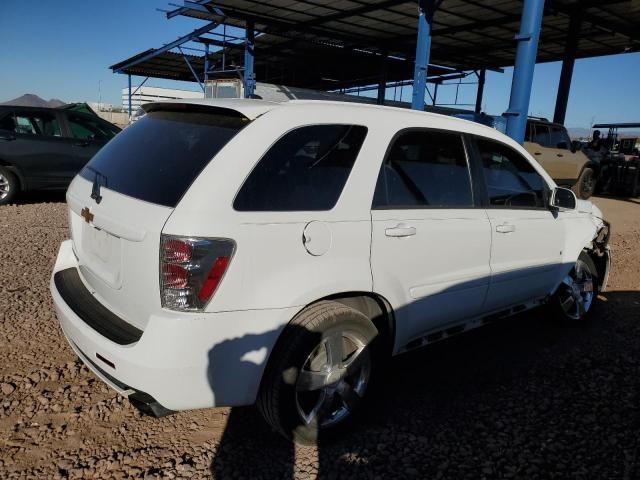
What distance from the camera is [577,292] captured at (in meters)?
4.27

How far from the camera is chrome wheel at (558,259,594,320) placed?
420cm

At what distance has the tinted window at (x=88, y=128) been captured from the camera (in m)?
8.34

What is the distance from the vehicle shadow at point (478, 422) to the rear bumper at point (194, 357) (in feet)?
0.22

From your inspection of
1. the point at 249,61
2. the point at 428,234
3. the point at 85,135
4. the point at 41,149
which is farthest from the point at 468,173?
the point at 249,61

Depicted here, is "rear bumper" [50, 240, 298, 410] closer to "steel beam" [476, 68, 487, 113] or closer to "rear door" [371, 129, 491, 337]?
"rear door" [371, 129, 491, 337]

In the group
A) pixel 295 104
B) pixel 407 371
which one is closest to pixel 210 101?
pixel 295 104

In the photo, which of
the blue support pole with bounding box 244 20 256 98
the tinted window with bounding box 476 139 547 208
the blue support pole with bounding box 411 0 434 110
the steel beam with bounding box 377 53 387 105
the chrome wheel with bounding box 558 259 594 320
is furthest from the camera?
the steel beam with bounding box 377 53 387 105

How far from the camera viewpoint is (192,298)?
6.50ft

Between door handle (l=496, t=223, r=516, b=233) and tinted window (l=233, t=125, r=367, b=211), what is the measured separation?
4.05 feet

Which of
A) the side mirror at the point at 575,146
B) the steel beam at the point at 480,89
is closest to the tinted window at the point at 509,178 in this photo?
the side mirror at the point at 575,146

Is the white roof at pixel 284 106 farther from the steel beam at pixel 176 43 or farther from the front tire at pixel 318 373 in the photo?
the steel beam at pixel 176 43

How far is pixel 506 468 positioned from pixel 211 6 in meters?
15.2

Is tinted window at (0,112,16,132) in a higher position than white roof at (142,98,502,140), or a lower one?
lower

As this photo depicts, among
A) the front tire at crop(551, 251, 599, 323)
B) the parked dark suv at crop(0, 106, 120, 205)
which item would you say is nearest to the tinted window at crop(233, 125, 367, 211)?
the front tire at crop(551, 251, 599, 323)
